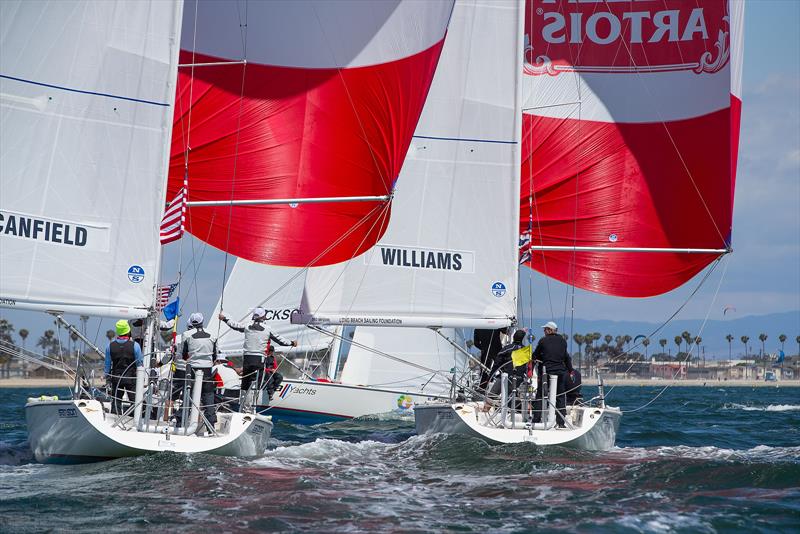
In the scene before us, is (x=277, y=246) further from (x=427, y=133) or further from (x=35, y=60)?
(x=35, y=60)

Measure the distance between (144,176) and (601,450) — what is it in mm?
8488

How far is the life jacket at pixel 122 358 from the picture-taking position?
52.4 feet

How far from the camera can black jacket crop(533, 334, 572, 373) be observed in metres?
17.8

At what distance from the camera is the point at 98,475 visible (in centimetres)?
1413

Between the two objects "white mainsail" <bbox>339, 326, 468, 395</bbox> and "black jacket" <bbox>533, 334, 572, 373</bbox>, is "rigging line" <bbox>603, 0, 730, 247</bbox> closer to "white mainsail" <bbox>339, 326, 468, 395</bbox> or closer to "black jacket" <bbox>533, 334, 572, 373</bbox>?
"white mainsail" <bbox>339, 326, 468, 395</bbox>

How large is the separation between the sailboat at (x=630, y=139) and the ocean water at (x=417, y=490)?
20.9 ft

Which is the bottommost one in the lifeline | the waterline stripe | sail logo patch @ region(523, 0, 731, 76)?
the lifeline

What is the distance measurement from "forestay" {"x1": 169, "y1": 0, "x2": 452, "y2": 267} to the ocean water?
433 cm

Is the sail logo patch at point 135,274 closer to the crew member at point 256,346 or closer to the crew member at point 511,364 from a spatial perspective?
the crew member at point 256,346

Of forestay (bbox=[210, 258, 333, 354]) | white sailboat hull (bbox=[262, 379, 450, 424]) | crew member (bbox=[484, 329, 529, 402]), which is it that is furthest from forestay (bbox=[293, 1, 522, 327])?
forestay (bbox=[210, 258, 333, 354])

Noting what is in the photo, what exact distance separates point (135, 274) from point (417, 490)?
5.34 metres

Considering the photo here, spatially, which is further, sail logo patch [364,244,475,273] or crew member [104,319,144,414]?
sail logo patch [364,244,475,273]

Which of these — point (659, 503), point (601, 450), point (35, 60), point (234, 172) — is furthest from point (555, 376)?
point (35, 60)

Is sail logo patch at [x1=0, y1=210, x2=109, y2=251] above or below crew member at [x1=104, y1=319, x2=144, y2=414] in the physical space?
above
